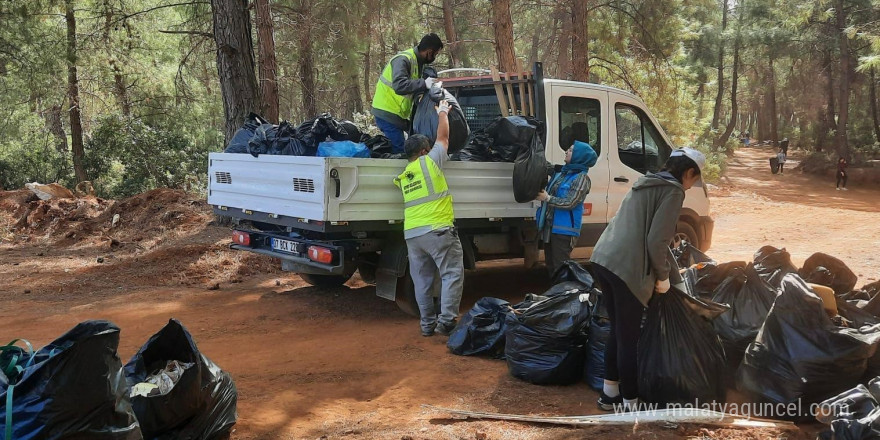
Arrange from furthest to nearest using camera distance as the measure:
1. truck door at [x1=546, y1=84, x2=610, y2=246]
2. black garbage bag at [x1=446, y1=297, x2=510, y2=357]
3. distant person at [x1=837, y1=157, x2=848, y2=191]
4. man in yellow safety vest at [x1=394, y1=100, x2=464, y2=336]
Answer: distant person at [x1=837, y1=157, x2=848, y2=191] < truck door at [x1=546, y1=84, x2=610, y2=246] < man in yellow safety vest at [x1=394, y1=100, x2=464, y2=336] < black garbage bag at [x1=446, y1=297, x2=510, y2=357]

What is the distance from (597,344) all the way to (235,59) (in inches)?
289

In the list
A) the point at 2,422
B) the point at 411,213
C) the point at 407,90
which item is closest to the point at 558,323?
A: the point at 411,213

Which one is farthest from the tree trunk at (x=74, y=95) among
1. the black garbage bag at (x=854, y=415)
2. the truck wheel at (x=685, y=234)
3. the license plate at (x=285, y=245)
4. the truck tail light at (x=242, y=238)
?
the black garbage bag at (x=854, y=415)

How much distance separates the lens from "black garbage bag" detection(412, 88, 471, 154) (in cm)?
591

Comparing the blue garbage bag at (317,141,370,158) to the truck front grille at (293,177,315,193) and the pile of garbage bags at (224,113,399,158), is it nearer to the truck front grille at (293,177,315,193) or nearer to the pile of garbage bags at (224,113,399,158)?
the pile of garbage bags at (224,113,399,158)

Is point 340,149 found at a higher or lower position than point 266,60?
lower

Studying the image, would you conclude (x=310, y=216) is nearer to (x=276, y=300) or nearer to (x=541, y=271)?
(x=276, y=300)

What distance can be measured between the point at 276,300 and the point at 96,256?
167 inches

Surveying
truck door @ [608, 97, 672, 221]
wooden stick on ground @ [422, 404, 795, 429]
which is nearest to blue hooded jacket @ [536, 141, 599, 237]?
truck door @ [608, 97, 672, 221]

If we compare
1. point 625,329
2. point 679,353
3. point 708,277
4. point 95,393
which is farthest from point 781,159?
point 95,393

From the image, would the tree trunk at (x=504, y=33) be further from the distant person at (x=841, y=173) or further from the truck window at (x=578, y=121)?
the distant person at (x=841, y=173)

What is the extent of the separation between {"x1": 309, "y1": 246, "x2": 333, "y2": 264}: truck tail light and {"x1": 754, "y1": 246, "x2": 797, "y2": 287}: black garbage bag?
3165 mm

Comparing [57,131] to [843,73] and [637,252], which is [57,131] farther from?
[843,73]

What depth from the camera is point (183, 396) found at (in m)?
3.27
